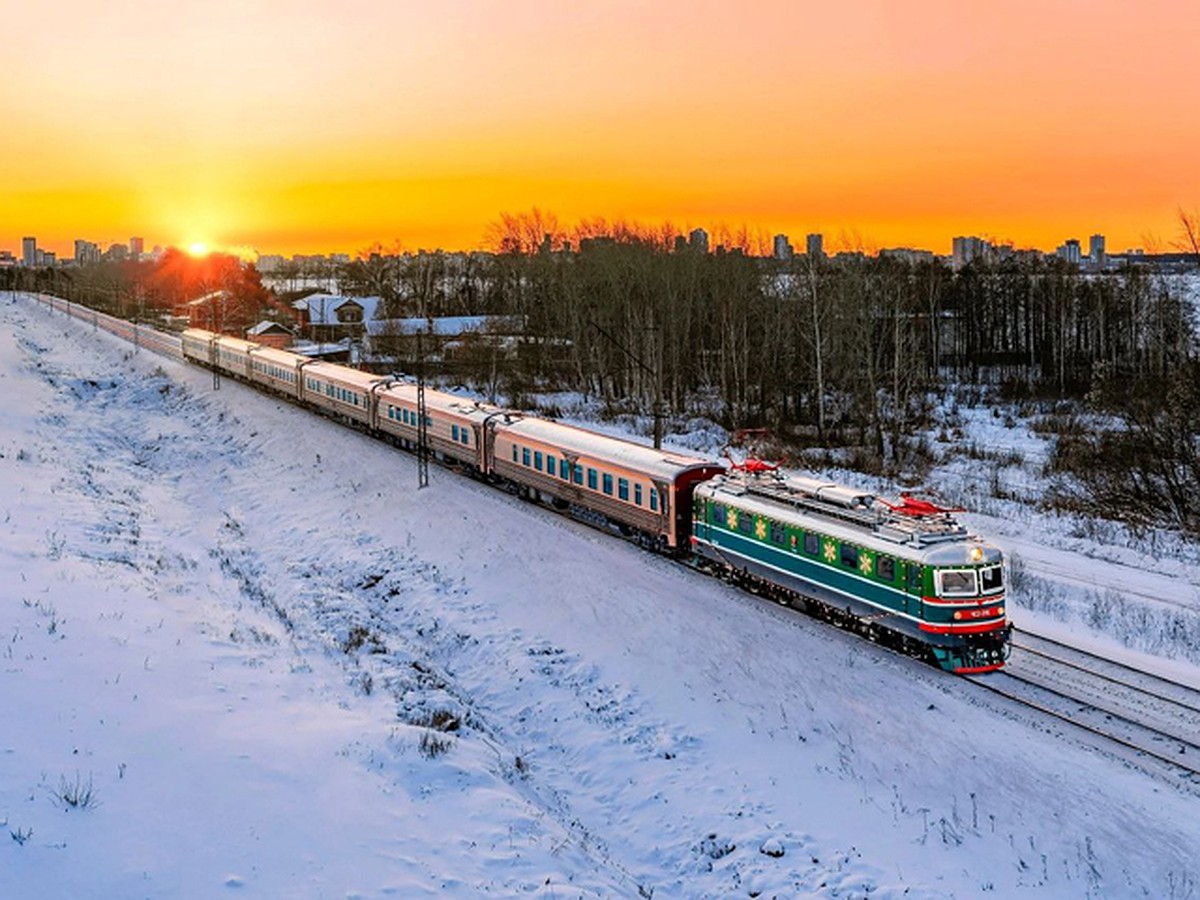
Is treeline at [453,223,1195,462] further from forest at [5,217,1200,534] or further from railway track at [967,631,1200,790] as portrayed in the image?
railway track at [967,631,1200,790]

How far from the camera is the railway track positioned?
16.7 m

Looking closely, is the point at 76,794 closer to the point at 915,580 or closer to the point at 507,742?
the point at 507,742

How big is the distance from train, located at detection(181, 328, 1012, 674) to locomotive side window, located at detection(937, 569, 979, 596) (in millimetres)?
Result: 20

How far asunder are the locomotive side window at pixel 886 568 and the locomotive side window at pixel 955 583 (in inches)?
40.2

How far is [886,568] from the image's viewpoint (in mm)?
20078

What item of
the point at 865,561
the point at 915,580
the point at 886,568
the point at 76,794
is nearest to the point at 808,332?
the point at 865,561

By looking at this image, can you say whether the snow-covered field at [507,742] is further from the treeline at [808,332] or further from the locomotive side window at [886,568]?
the treeline at [808,332]

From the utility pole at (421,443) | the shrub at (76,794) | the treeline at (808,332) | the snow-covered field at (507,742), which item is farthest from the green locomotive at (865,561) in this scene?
the treeline at (808,332)

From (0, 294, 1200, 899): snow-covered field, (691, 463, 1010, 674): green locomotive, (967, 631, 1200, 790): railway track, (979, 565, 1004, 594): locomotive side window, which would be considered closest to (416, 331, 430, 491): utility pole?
(0, 294, 1200, 899): snow-covered field

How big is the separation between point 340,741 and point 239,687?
2.73 meters

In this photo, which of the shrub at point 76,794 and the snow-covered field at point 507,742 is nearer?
the shrub at point 76,794

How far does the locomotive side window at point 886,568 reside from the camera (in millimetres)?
19906

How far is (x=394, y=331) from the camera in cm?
9312

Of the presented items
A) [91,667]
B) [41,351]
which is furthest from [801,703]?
[41,351]
